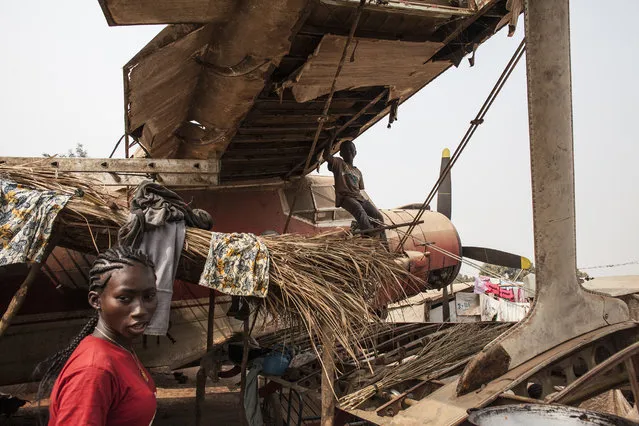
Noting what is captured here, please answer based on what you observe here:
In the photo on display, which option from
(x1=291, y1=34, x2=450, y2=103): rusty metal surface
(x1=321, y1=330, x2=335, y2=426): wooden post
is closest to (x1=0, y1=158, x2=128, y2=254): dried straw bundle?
(x1=321, y1=330, x2=335, y2=426): wooden post

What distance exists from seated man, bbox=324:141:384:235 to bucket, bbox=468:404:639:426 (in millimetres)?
4477

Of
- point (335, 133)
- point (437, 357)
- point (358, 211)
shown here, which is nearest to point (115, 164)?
point (358, 211)

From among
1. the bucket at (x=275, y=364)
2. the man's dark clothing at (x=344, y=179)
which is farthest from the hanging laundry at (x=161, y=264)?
the man's dark clothing at (x=344, y=179)

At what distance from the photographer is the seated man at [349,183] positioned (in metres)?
6.95

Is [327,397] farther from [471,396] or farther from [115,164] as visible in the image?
[115,164]

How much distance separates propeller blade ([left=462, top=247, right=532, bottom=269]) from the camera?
34.2 ft

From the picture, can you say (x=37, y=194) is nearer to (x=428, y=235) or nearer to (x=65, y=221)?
(x=65, y=221)

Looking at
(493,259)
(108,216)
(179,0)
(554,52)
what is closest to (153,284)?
(108,216)

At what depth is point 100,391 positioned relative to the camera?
169 cm

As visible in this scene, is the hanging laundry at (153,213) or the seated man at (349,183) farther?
the seated man at (349,183)

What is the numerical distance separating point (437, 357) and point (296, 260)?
7.75 feet

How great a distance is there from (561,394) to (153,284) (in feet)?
9.31

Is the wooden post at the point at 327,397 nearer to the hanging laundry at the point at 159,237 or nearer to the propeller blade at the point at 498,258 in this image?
the hanging laundry at the point at 159,237

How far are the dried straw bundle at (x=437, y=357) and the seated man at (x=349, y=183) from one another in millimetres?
1898
